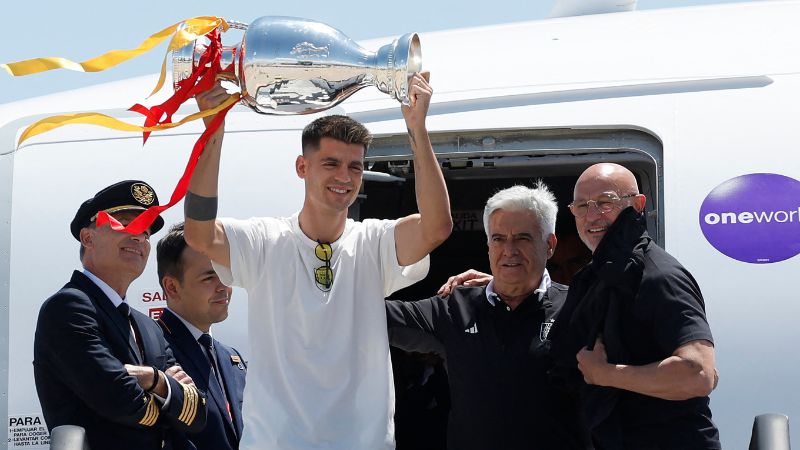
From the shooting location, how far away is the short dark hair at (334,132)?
430cm

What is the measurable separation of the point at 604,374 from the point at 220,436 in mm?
1743

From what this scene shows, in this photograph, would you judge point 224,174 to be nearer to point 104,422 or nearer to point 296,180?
point 296,180

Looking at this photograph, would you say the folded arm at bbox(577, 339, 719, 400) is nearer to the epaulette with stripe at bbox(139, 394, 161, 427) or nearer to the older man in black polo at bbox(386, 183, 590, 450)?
the older man in black polo at bbox(386, 183, 590, 450)

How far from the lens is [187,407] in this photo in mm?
4461

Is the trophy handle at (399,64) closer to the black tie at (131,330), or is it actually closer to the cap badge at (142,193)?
the cap badge at (142,193)

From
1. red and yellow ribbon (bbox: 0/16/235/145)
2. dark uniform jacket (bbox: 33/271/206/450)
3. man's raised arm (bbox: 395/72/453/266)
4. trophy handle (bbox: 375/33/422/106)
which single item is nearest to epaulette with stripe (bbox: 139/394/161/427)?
dark uniform jacket (bbox: 33/271/206/450)

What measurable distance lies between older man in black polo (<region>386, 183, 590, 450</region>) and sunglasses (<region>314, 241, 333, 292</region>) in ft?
1.63

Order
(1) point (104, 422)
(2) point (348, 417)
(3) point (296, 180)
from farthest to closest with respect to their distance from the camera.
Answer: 1. (3) point (296, 180)
2. (1) point (104, 422)
3. (2) point (348, 417)

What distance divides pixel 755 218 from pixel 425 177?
1.56m

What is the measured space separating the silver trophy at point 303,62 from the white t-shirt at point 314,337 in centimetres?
60

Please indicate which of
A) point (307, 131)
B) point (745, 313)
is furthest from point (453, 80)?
point (745, 313)

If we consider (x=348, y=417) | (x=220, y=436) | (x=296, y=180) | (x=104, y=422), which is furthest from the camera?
(x=296, y=180)

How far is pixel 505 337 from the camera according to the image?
457 centimetres

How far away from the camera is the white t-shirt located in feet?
13.6
